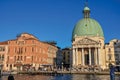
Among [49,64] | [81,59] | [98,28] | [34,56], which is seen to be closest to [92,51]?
[81,59]

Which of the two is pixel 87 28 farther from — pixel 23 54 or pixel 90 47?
pixel 23 54

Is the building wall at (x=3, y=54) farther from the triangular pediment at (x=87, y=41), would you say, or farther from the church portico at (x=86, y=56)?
the triangular pediment at (x=87, y=41)

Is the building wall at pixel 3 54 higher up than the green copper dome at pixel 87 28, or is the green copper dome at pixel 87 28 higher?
the green copper dome at pixel 87 28

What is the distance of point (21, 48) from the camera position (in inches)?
3506

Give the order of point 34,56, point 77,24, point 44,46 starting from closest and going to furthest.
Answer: point 34,56
point 44,46
point 77,24

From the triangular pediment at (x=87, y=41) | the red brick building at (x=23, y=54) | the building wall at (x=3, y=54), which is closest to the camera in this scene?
the red brick building at (x=23, y=54)

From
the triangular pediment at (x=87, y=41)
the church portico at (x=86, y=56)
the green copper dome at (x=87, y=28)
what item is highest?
the green copper dome at (x=87, y=28)

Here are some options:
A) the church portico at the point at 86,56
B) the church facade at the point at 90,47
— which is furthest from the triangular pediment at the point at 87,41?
the church portico at the point at 86,56

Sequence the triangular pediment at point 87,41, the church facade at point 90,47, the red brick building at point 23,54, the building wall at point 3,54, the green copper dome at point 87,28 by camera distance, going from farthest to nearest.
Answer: the green copper dome at point 87,28 < the triangular pediment at point 87,41 < the church facade at point 90,47 < the building wall at point 3,54 < the red brick building at point 23,54

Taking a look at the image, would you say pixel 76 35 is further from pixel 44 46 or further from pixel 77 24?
pixel 44 46

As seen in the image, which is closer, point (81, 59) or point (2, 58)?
point (2, 58)

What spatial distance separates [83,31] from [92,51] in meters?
10.2

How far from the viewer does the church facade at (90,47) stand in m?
98.8

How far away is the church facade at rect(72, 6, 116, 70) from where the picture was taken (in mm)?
98750
